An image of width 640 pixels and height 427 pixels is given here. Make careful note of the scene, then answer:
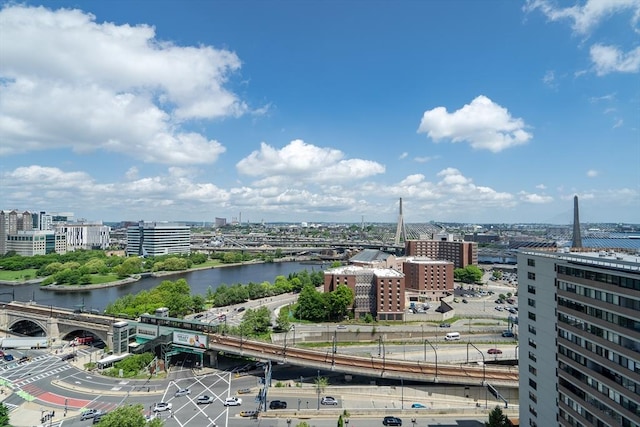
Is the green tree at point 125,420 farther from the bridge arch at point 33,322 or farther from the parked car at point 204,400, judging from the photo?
the bridge arch at point 33,322

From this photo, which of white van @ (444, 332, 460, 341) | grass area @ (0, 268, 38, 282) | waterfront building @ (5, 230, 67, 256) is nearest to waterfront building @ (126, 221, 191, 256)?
waterfront building @ (5, 230, 67, 256)

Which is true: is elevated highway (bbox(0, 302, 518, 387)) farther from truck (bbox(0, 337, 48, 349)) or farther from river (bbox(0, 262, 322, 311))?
river (bbox(0, 262, 322, 311))

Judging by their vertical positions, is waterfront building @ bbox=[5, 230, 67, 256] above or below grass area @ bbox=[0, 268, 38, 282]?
above

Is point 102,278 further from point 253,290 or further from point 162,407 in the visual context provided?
point 162,407

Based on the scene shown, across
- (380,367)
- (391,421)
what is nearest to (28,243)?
(380,367)

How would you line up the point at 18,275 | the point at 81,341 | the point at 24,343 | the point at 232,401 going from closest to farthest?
the point at 232,401 < the point at 24,343 < the point at 81,341 < the point at 18,275

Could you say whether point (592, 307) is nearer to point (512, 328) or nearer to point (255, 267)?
point (512, 328)

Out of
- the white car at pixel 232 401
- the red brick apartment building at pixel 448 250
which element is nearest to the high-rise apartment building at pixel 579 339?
the white car at pixel 232 401
